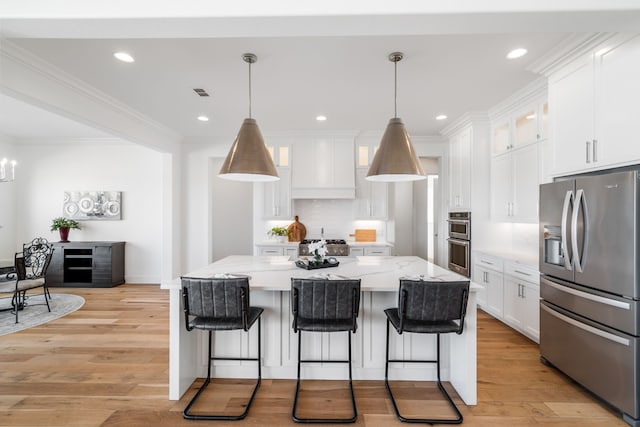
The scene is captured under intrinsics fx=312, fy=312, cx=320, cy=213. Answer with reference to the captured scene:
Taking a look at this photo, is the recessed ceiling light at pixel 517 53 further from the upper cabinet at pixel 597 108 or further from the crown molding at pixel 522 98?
the crown molding at pixel 522 98

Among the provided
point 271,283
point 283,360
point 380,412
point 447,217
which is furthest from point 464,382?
point 447,217

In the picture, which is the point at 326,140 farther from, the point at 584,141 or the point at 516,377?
the point at 516,377

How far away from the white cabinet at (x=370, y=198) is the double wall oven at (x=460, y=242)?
1097mm

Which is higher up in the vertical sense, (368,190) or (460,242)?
(368,190)

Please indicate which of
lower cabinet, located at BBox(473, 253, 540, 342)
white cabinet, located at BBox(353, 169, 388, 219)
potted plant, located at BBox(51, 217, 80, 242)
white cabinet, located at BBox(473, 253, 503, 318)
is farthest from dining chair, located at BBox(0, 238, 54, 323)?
white cabinet, located at BBox(473, 253, 503, 318)

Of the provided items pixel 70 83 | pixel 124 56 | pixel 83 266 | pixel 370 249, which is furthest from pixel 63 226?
pixel 370 249

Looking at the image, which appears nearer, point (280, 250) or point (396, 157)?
point (396, 157)

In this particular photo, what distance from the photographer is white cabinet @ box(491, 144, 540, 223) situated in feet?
11.1

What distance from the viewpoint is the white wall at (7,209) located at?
5742mm

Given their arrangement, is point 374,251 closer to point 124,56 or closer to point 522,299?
point 522,299

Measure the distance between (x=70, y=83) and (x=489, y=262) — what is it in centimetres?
512

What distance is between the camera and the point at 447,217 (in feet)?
17.1

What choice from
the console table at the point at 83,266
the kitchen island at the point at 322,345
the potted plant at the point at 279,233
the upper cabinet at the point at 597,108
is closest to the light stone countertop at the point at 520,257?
the upper cabinet at the point at 597,108

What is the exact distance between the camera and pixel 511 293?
350 centimetres
